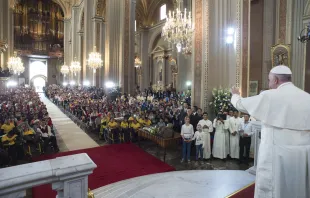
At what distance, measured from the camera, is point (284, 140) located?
2500mm

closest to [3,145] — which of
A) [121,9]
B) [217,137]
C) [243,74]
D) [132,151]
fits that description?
[132,151]

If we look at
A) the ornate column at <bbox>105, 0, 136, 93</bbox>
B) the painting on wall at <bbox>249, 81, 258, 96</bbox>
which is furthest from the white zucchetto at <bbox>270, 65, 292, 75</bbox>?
the ornate column at <bbox>105, 0, 136, 93</bbox>

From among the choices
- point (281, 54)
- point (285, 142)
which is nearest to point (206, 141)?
point (285, 142)

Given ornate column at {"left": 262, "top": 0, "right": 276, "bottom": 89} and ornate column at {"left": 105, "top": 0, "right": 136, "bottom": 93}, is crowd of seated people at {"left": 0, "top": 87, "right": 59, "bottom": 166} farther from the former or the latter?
ornate column at {"left": 262, "top": 0, "right": 276, "bottom": 89}

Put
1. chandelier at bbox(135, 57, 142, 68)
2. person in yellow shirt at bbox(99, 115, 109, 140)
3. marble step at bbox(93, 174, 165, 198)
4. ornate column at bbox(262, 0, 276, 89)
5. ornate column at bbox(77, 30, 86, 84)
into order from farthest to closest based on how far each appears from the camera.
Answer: chandelier at bbox(135, 57, 142, 68)
ornate column at bbox(77, 30, 86, 84)
ornate column at bbox(262, 0, 276, 89)
person in yellow shirt at bbox(99, 115, 109, 140)
marble step at bbox(93, 174, 165, 198)

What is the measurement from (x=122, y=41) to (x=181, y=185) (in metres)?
14.7

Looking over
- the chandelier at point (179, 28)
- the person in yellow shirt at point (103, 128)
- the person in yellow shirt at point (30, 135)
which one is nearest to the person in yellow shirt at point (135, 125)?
the person in yellow shirt at point (103, 128)

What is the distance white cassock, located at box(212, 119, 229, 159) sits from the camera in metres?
7.12

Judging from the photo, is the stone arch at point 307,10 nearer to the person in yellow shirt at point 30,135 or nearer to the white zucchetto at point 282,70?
the white zucchetto at point 282,70

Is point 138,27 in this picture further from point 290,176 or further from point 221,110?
point 290,176

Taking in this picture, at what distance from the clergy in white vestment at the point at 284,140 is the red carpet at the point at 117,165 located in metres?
3.78

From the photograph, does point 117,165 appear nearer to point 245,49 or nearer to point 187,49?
point 245,49

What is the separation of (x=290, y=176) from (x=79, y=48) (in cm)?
3281

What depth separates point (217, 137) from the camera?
7199 millimetres
